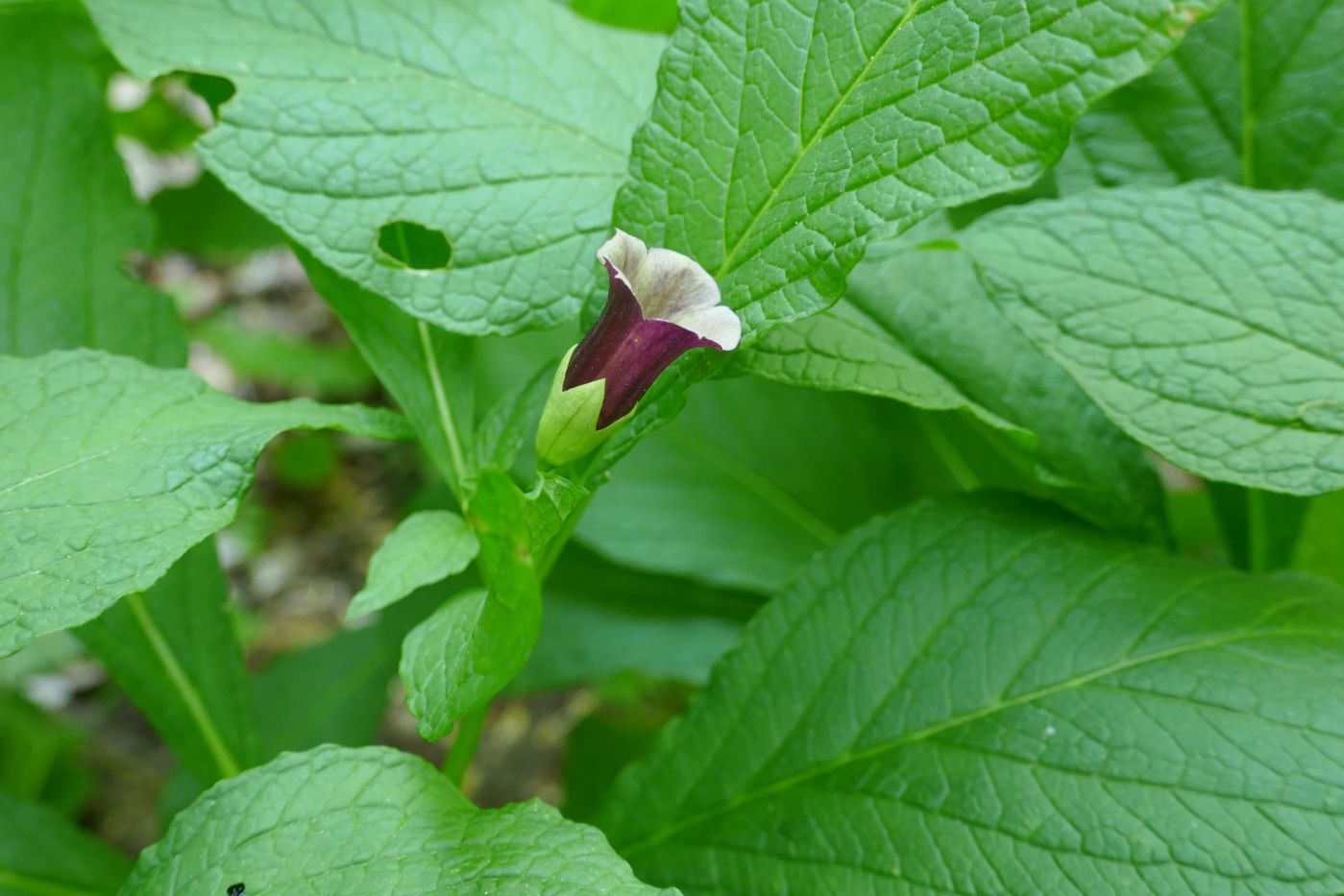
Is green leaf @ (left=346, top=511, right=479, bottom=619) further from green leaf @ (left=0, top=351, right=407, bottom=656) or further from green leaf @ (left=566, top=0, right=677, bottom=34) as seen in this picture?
green leaf @ (left=566, top=0, right=677, bottom=34)

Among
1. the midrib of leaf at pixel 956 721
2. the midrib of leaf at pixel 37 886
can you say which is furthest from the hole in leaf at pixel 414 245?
the midrib of leaf at pixel 37 886

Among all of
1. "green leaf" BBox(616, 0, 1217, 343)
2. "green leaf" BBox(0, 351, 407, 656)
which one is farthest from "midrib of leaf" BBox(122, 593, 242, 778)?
"green leaf" BBox(616, 0, 1217, 343)

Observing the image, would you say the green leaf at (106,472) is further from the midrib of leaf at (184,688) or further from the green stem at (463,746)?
the midrib of leaf at (184,688)

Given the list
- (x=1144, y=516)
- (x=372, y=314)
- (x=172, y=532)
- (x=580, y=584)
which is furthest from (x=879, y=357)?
(x=580, y=584)

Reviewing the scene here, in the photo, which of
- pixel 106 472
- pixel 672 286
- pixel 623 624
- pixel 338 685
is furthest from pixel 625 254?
pixel 338 685

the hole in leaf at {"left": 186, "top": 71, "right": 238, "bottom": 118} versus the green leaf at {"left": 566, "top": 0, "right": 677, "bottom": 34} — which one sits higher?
the green leaf at {"left": 566, "top": 0, "right": 677, "bottom": 34}

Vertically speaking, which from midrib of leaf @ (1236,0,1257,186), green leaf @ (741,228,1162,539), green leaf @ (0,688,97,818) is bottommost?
green leaf @ (0,688,97,818)

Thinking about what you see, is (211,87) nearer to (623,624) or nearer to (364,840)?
(364,840)

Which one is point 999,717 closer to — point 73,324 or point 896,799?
point 896,799

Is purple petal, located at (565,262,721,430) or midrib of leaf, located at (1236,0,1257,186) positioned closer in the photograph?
purple petal, located at (565,262,721,430)
